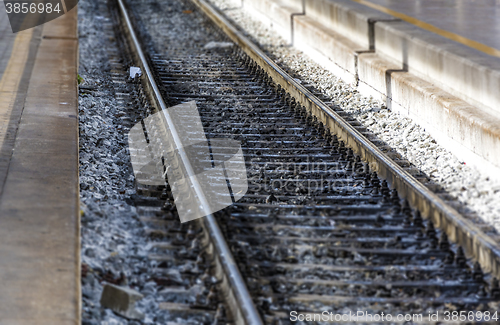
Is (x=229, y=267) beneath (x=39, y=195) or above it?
beneath

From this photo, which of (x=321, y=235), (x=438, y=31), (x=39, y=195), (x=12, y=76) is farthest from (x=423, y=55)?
(x=12, y=76)

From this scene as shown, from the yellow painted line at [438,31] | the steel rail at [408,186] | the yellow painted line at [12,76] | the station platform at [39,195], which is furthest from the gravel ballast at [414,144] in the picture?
the yellow painted line at [12,76]

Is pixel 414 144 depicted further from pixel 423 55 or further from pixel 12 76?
pixel 12 76

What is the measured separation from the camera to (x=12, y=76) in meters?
10.0

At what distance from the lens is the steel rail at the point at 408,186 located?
466 centimetres

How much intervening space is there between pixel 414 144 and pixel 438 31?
3216mm

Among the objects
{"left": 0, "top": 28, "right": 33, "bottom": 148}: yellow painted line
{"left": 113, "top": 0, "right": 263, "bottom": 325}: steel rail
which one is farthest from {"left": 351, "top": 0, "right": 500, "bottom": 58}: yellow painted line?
{"left": 0, "top": 28, "right": 33, "bottom": 148}: yellow painted line

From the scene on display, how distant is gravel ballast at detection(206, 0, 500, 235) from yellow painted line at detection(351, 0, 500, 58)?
1.34m

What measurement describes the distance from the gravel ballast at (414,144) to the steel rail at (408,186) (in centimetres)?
32

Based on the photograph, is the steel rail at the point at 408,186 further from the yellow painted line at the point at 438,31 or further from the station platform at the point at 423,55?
the yellow painted line at the point at 438,31

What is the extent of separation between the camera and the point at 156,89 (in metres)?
9.02

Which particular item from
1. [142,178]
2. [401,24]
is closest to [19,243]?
[142,178]

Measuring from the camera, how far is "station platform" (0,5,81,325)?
13.1 ft

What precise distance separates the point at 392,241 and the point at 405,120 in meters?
3.40
